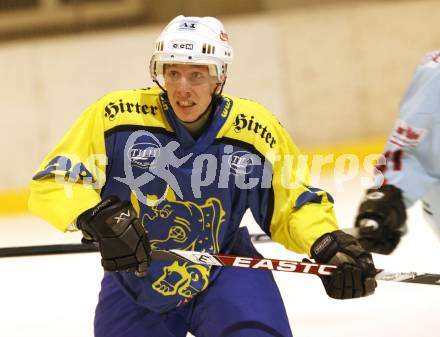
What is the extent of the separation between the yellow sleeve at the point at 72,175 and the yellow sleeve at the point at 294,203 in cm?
53

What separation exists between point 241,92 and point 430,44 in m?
1.49

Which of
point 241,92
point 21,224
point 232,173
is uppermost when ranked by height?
point 232,173

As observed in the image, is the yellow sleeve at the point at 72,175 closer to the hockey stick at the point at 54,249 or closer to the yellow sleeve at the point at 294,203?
the yellow sleeve at the point at 294,203

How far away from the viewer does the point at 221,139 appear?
109 inches

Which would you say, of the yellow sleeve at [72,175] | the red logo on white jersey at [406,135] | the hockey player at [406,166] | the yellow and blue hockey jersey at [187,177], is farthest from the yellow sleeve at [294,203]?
the yellow sleeve at [72,175]

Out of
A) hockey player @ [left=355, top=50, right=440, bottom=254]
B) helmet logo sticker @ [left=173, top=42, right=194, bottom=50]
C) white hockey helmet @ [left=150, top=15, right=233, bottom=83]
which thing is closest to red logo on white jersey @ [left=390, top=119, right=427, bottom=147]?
hockey player @ [left=355, top=50, right=440, bottom=254]

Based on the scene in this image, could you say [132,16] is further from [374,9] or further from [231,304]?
[231,304]

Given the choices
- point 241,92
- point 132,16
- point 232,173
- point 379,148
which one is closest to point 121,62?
point 132,16

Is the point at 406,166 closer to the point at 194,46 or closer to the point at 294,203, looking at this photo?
the point at 294,203

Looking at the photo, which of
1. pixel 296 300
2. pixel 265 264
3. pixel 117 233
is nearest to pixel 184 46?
pixel 117 233

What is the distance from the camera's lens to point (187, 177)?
2.76m

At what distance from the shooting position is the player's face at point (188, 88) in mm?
2662

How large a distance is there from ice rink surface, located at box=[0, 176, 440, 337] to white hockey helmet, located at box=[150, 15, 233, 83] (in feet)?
4.34

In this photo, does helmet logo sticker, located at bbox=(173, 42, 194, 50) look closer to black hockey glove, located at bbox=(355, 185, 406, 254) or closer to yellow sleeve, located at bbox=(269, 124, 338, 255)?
yellow sleeve, located at bbox=(269, 124, 338, 255)
